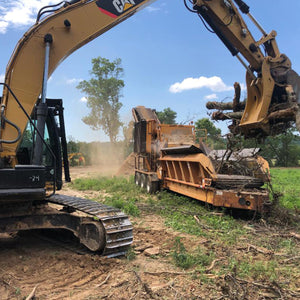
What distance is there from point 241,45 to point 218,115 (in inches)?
67.2

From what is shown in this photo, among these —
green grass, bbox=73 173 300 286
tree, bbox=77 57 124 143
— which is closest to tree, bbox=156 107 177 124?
tree, bbox=77 57 124 143

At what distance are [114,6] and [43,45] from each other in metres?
1.42

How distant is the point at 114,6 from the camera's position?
5.02 metres

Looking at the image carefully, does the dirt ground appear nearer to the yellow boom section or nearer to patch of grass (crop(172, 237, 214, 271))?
patch of grass (crop(172, 237, 214, 271))

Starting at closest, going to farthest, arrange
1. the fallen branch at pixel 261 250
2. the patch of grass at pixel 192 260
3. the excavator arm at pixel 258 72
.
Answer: the patch of grass at pixel 192 260 → the fallen branch at pixel 261 250 → the excavator arm at pixel 258 72

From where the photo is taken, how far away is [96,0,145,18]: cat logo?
4922 mm

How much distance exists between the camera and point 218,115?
7.33 meters

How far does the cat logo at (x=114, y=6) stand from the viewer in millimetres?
4922

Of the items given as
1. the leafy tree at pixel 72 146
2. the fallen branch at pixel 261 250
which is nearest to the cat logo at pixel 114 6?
the fallen branch at pixel 261 250

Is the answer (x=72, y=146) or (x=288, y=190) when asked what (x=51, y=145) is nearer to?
(x=288, y=190)

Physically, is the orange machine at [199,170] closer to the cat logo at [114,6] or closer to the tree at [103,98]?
the cat logo at [114,6]

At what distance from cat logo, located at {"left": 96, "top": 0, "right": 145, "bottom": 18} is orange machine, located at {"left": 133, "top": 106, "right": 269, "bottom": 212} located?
3827 mm

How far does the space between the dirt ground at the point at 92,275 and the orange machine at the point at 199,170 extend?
6.59 ft

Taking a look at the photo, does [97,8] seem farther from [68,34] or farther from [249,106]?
[249,106]
